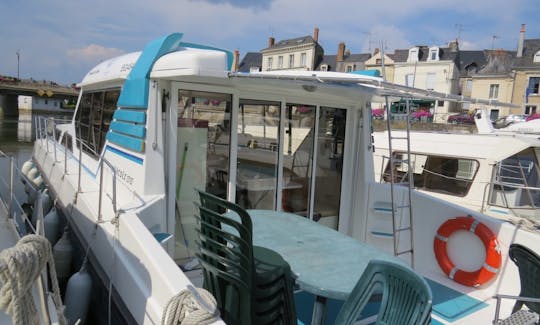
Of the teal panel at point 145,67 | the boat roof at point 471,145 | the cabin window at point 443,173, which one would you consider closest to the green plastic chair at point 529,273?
the teal panel at point 145,67

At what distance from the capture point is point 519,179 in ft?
23.2

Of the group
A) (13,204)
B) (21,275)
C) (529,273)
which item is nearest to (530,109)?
(529,273)

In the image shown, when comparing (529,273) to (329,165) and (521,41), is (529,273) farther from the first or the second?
(521,41)

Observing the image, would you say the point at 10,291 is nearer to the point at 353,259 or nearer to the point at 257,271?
the point at 257,271

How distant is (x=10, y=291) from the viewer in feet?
4.91

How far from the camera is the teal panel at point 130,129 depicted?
3.59 meters

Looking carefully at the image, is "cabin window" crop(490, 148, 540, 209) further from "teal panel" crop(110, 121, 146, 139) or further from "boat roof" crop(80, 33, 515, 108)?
"teal panel" crop(110, 121, 146, 139)

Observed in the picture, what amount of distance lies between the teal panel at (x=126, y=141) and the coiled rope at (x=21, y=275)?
201cm

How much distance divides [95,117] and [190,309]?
4.33m

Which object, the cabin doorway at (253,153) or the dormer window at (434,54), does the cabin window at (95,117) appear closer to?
the cabin doorway at (253,153)

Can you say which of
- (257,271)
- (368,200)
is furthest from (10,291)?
(368,200)

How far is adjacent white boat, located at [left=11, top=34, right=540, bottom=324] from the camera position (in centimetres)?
313

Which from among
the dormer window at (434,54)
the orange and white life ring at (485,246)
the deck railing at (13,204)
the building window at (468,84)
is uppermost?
the dormer window at (434,54)

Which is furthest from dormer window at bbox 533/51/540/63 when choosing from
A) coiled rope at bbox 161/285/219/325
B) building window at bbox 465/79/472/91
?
coiled rope at bbox 161/285/219/325
